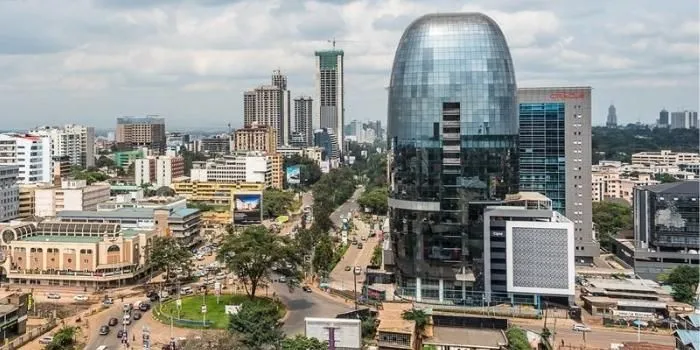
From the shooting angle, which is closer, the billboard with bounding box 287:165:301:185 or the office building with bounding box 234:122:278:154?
the billboard with bounding box 287:165:301:185

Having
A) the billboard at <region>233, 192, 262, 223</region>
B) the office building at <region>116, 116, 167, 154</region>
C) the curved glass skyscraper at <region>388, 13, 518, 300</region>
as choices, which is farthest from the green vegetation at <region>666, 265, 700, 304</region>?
the office building at <region>116, 116, 167, 154</region>

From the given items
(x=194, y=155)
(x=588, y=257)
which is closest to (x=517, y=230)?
(x=588, y=257)

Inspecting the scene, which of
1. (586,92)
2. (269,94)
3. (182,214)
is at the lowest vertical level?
(182,214)

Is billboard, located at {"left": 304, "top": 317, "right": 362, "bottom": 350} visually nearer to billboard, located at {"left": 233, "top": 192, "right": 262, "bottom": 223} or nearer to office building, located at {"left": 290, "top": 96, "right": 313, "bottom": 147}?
billboard, located at {"left": 233, "top": 192, "right": 262, "bottom": 223}

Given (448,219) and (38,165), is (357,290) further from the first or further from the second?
(38,165)

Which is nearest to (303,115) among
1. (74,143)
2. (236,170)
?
(74,143)
